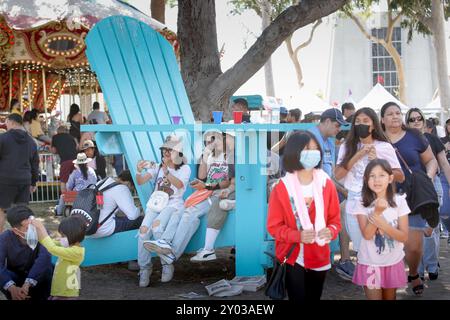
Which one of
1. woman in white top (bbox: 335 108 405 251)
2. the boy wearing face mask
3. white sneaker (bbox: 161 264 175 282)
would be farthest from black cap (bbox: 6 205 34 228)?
woman in white top (bbox: 335 108 405 251)

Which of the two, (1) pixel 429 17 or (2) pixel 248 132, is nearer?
(2) pixel 248 132

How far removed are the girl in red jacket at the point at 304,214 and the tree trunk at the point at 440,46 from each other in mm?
20848

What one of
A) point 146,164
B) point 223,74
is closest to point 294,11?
point 223,74

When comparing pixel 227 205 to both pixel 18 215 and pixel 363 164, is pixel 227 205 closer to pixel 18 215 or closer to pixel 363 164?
pixel 363 164

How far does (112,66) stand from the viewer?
805 centimetres

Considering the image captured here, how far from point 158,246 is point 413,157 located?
2374 millimetres

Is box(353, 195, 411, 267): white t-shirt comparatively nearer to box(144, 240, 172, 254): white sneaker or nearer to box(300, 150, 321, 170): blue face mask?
box(300, 150, 321, 170): blue face mask

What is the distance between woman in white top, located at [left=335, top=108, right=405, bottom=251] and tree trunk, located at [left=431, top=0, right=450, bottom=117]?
19279mm

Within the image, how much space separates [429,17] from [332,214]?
74.5ft

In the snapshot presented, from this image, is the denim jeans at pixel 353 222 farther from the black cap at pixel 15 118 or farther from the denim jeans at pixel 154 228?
the black cap at pixel 15 118

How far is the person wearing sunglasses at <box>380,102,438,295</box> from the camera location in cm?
644
